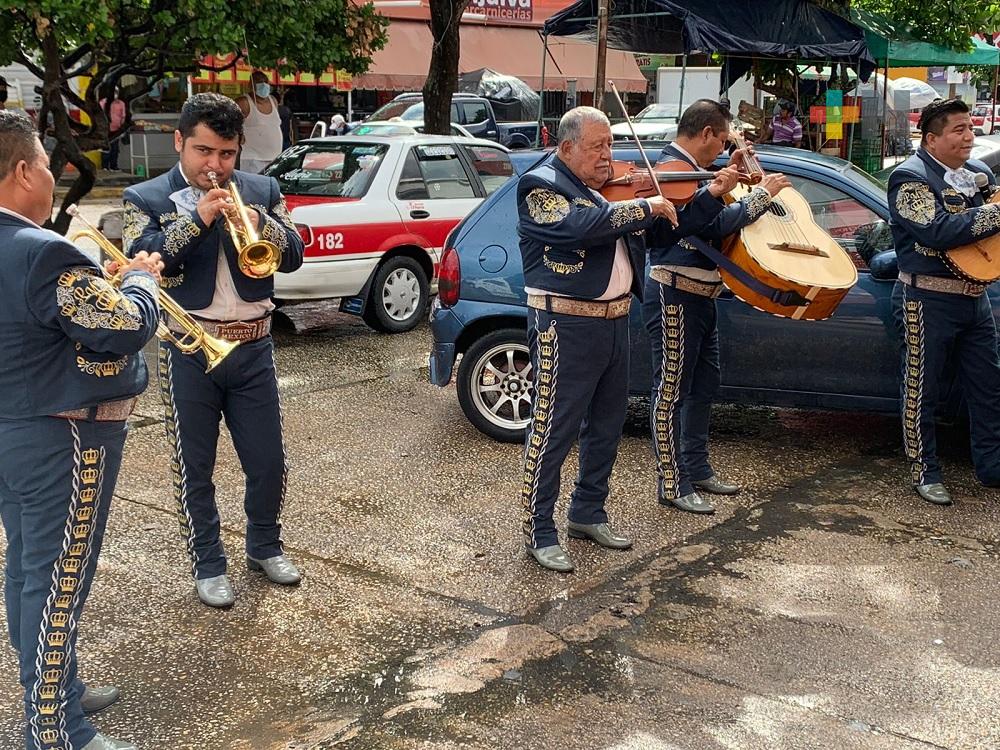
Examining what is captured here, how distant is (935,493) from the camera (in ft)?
18.7

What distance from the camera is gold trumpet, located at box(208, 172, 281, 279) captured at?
409 cm

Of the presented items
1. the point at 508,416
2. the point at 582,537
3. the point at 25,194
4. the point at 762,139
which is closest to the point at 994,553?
the point at 582,537

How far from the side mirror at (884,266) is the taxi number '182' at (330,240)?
4.36 m

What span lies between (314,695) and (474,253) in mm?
3448

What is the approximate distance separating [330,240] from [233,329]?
4705 mm

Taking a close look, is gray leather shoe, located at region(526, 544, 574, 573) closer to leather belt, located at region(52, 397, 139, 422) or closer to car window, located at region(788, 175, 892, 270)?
leather belt, located at region(52, 397, 139, 422)

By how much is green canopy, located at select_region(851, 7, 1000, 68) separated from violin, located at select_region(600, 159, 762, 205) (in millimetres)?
12102

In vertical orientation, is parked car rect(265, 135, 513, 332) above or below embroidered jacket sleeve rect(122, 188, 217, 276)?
below

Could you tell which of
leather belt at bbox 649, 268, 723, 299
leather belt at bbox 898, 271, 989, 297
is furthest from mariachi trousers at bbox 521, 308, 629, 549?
leather belt at bbox 898, 271, 989, 297

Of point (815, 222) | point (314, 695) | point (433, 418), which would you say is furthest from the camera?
point (433, 418)

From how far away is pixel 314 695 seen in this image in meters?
3.81

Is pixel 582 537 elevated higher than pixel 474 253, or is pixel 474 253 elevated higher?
pixel 474 253

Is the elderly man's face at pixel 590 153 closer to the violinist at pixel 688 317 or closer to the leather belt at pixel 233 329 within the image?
the violinist at pixel 688 317

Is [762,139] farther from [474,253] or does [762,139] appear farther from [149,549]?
[149,549]
